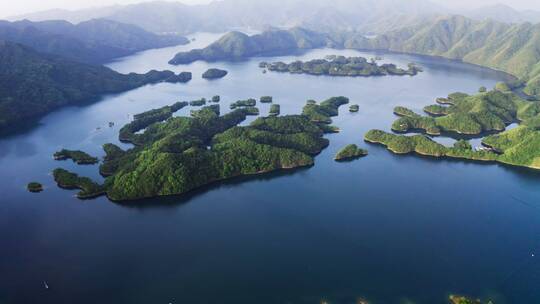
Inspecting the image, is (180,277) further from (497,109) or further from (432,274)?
(497,109)

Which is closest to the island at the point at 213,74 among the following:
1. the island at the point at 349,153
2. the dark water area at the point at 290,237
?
the dark water area at the point at 290,237

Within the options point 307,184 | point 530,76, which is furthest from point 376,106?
point 530,76

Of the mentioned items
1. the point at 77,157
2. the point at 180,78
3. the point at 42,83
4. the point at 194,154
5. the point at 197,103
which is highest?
the point at 194,154

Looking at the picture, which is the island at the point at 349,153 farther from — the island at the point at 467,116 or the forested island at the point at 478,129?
the island at the point at 467,116

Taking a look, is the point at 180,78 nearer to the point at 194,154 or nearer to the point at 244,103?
the point at 244,103

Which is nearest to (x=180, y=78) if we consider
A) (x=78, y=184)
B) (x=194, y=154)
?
(x=194, y=154)

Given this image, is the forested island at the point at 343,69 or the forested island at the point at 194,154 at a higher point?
the forested island at the point at 194,154
